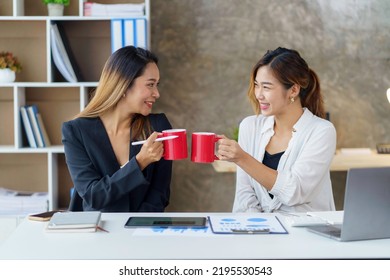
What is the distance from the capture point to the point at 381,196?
1970 millimetres

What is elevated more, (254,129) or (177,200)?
(254,129)

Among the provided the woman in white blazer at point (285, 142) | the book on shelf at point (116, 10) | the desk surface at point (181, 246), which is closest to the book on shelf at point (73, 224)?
the desk surface at point (181, 246)

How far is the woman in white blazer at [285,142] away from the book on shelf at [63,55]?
1.41 meters

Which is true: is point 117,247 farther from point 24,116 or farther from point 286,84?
point 24,116

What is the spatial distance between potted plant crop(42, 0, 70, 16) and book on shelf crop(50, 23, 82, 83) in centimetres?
7

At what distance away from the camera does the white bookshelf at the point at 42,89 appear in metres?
4.20

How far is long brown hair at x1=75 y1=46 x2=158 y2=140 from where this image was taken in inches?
111

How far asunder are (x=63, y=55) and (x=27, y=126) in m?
0.47

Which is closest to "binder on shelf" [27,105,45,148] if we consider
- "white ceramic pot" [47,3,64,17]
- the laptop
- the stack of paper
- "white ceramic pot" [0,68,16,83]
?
"white ceramic pot" [0,68,16,83]

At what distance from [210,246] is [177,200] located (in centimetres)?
259

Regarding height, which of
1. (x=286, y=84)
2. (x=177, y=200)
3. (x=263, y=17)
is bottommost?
(x=177, y=200)

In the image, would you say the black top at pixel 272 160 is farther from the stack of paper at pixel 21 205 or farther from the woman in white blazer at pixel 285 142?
the stack of paper at pixel 21 205

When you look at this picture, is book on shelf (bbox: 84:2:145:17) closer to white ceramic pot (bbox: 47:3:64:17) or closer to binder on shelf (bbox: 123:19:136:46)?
binder on shelf (bbox: 123:19:136:46)

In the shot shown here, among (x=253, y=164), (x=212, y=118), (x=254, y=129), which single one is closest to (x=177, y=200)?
(x=212, y=118)
